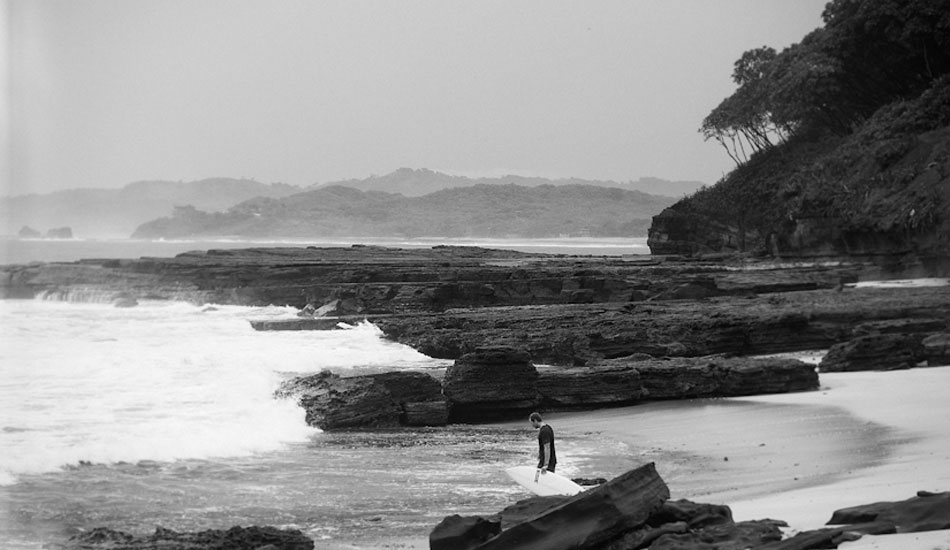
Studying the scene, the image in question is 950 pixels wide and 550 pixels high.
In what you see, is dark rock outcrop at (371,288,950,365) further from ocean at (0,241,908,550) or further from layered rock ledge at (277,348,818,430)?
layered rock ledge at (277,348,818,430)

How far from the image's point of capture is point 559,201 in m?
175

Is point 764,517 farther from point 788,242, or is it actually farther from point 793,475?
point 788,242

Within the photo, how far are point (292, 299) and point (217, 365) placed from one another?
49.4ft

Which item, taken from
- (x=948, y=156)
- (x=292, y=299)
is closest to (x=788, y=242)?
(x=948, y=156)

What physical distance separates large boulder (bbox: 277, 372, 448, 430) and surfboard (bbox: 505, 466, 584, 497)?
4.41m

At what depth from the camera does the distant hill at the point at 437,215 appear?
15925 centimetres

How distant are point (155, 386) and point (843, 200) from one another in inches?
1202

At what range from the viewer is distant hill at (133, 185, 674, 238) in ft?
522

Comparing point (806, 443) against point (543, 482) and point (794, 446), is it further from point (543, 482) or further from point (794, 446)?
point (543, 482)

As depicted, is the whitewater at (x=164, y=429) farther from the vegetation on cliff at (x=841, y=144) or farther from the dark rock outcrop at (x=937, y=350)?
the vegetation on cliff at (x=841, y=144)

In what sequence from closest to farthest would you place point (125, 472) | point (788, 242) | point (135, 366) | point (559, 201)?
point (125, 472) → point (135, 366) → point (788, 242) → point (559, 201)

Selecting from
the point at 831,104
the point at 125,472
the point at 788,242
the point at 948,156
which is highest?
the point at 831,104

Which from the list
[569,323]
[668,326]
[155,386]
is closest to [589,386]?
[668,326]

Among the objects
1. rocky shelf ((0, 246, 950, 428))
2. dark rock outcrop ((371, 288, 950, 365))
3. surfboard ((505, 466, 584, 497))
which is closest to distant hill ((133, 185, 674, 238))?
rocky shelf ((0, 246, 950, 428))
